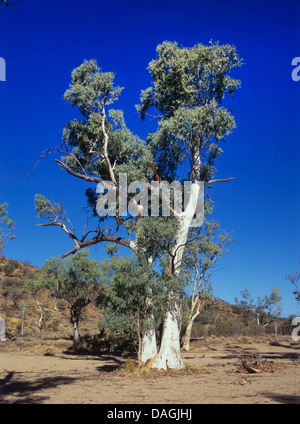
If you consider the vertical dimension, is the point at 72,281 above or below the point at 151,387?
above

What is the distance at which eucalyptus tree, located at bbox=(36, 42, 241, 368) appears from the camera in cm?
1496

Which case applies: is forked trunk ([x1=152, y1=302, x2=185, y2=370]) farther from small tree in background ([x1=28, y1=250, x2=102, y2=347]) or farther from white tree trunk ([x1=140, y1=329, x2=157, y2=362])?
small tree in background ([x1=28, y1=250, x2=102, y2=347])

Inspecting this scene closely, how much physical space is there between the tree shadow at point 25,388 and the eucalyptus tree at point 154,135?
5112 mm

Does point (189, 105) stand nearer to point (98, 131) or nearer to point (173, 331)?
point (98, 131)

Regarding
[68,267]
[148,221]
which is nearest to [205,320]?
[68,267]

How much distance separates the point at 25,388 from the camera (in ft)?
30.3

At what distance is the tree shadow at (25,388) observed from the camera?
300 inches

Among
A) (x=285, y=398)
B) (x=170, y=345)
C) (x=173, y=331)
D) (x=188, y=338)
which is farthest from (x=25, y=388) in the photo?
(x=188, y=338)

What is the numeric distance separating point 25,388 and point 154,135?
32.9ft

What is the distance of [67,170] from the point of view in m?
16.0

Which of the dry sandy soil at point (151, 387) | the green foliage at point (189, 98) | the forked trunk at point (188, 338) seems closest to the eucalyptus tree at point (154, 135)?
the green foliage at point (189, 98)

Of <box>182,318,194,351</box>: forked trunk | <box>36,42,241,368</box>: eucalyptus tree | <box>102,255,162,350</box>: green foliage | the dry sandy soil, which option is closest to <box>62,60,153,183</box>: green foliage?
<box>36,42,241,368</box>: eucalyptus tree
